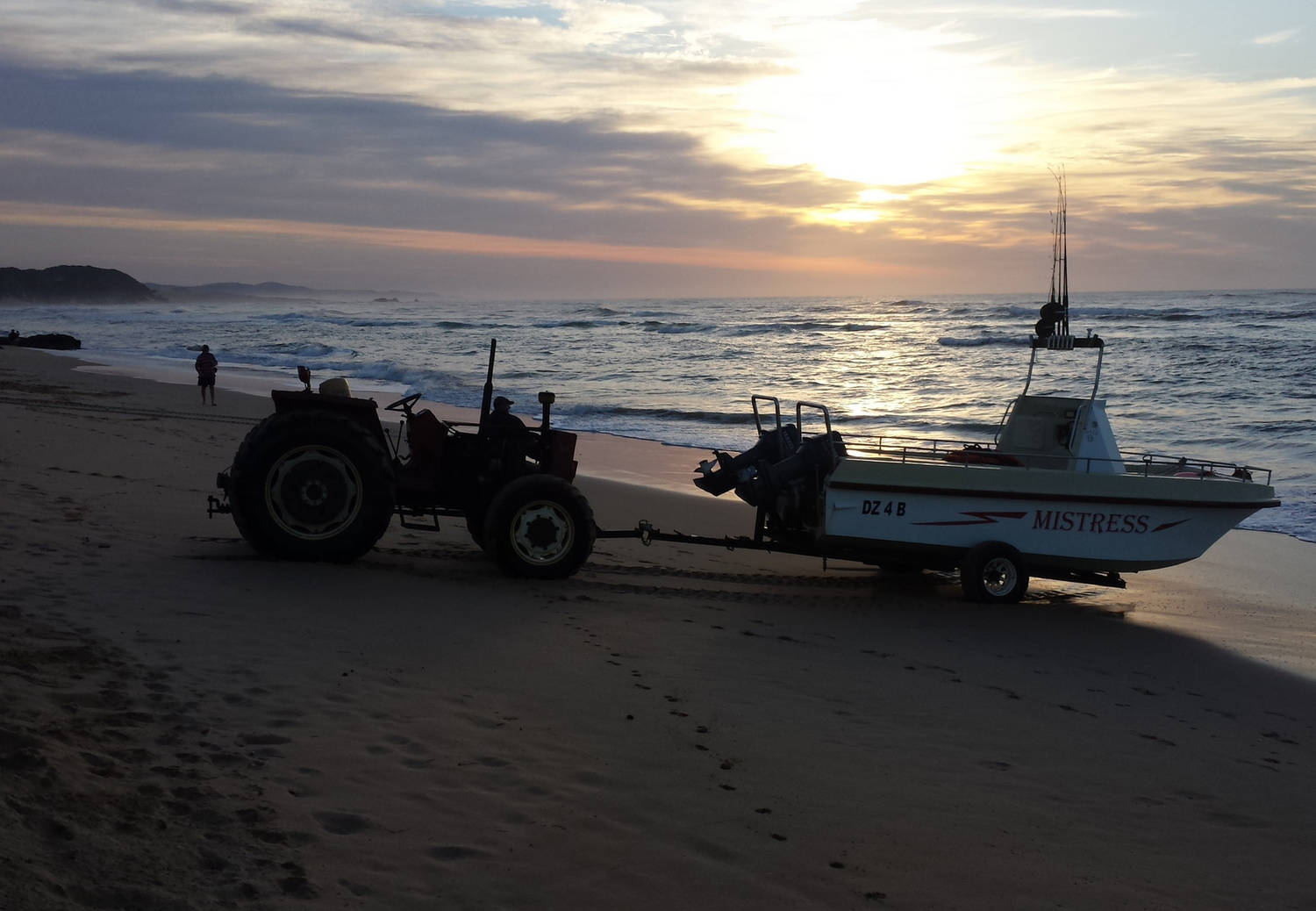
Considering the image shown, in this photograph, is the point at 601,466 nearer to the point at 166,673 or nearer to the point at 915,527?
the point at 915,527

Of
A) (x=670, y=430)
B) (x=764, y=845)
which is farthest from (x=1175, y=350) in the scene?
(x=764, y=845)

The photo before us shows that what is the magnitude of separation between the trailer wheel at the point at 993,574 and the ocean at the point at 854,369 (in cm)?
424

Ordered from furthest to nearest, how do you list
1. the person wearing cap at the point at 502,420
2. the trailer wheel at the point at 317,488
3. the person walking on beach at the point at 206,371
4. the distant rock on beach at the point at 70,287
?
1. the distant rock on beach at the point at 70,287
2. the person walking on beach at the point at 206,371
3. the person wearing cap at the point at 502,420
4. the trailer wheel at the point at 317,488

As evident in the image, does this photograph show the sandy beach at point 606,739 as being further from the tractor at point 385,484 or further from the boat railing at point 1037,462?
the boat railing at point 1037,462

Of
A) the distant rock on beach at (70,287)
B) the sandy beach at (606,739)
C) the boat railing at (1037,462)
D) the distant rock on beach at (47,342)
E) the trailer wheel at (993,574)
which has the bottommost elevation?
the sandy beach at (606,739)

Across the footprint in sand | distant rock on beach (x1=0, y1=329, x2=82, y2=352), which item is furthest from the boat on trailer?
distant rock on beach (x1=0, y1=329, x2=82, y2=352)

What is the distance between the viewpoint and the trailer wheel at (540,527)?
7.48m

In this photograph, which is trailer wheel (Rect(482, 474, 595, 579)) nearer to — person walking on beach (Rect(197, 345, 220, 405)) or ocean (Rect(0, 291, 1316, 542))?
ocean (Rect(0, 291, 1316, 542))

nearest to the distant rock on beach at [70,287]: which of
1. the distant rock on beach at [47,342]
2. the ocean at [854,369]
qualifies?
the ocean at [854,369]

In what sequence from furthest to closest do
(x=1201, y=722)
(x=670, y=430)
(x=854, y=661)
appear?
(x=670, y=430)
(x=854, y=661)
(x=1201, y=722)

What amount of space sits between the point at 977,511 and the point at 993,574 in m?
0.51

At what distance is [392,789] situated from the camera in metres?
3.83

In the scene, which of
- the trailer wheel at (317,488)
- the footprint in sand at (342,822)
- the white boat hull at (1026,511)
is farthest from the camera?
the white boat hull at (1026,511)

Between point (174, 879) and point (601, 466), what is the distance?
1235 centimetres
